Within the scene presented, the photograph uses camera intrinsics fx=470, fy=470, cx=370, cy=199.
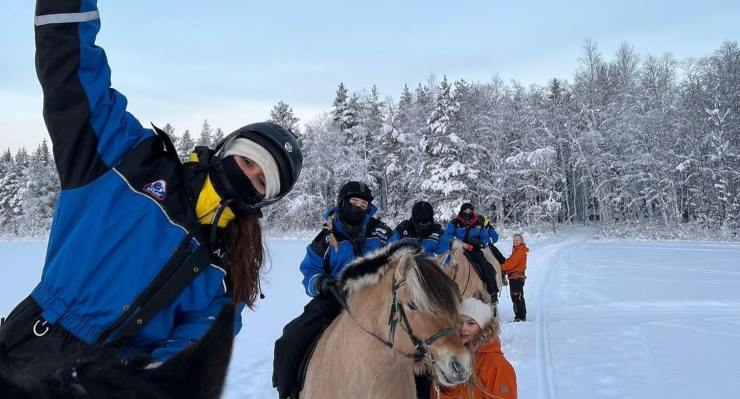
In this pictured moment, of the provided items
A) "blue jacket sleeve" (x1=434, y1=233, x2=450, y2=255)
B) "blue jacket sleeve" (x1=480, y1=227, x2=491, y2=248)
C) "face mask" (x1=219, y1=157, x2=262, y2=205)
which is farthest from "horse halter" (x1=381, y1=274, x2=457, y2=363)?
"blue jacket sleeve" (x1=480, y1=227, x2=491, y2=248)

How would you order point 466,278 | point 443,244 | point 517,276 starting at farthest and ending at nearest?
point 517,276 → point 443,244 → point 466,278

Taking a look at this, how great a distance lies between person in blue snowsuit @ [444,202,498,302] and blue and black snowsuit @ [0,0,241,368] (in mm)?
6264

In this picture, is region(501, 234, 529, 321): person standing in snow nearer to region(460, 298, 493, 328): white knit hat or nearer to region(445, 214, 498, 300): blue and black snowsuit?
region(445, 214, 498, 300): blue and black snowsuit

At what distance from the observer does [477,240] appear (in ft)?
26.5

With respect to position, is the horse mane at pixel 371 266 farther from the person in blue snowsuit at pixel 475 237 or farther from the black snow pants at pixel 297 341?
the person in blue snowsuit at pixel 475 237

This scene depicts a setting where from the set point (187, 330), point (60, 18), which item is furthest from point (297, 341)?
point (60, 18)

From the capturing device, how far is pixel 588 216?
152 ft

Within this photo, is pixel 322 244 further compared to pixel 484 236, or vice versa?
pixel 484 236

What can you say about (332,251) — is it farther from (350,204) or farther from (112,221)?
(112,221)

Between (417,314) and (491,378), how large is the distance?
1115mm

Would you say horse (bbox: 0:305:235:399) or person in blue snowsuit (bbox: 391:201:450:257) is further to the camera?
person in blue snowsuit (bbox: 391:201:450:257)

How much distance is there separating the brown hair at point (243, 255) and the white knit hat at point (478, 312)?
239 centimetres

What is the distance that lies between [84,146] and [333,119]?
40.7 meters

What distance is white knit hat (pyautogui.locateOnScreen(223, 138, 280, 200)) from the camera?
5.66 feet
